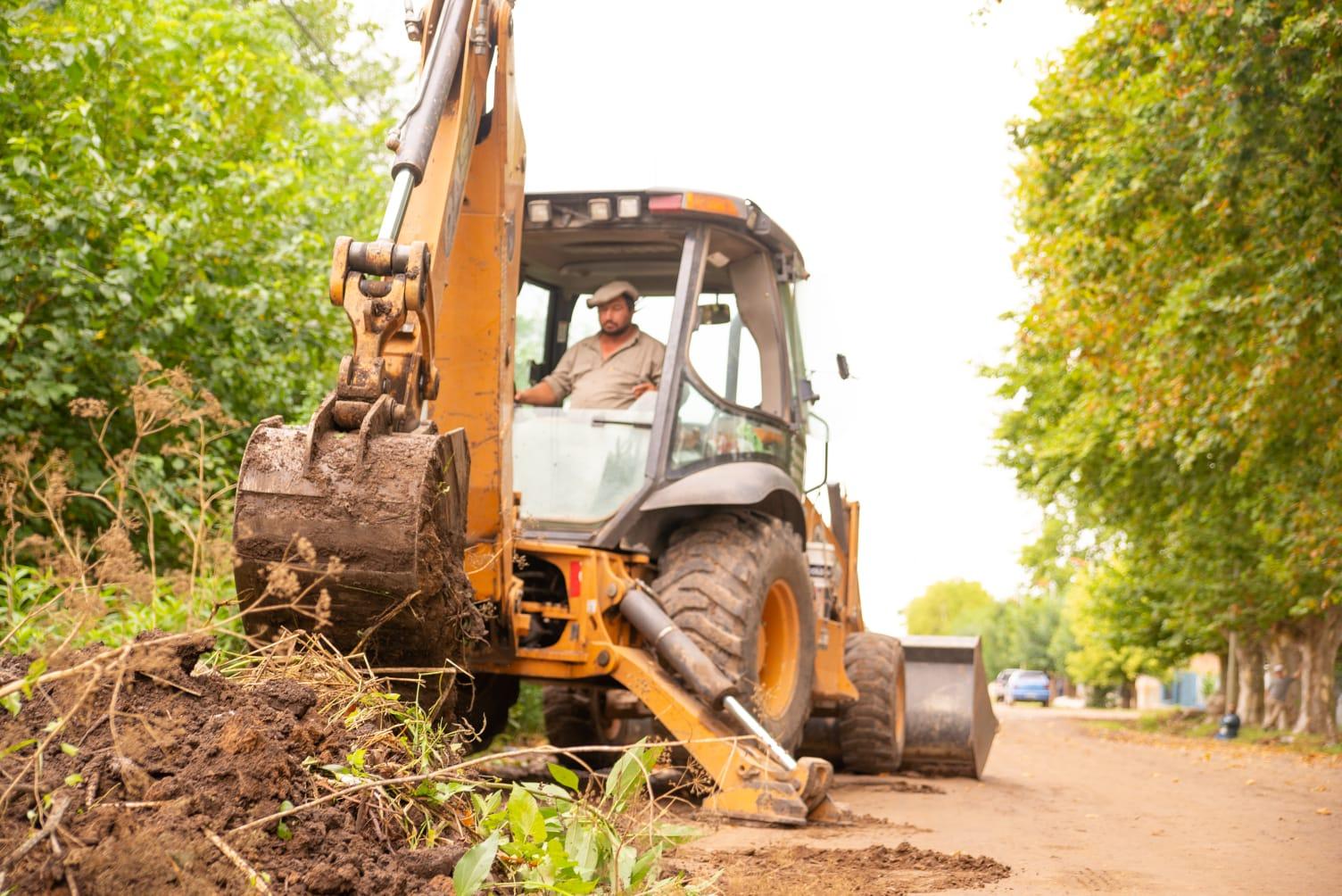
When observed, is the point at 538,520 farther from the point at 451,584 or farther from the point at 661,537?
the point at 451,584

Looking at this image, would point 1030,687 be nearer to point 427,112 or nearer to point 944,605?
point 427,112

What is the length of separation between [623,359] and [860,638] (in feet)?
12.1

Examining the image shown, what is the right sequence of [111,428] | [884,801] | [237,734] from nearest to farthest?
1. [237,734]
2. [884,801]
3. [111,428]

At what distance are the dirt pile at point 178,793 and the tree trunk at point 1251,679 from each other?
30.3 m

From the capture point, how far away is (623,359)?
26.8 feet

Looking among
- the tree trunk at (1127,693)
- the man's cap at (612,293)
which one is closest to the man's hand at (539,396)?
the man's cap at (612,293)

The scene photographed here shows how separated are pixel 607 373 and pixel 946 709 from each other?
452 cm

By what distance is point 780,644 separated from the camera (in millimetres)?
8328

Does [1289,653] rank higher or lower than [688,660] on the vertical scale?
higher

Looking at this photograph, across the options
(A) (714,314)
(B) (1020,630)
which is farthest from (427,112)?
(B) (1020,630)

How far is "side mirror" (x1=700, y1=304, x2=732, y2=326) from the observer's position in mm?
8250

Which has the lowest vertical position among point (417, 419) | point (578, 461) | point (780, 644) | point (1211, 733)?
point (1211, 733)

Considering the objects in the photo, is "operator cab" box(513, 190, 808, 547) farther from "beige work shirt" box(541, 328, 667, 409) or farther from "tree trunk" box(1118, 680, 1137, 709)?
"tree trunk" box(1118, 680, 1137, 709)

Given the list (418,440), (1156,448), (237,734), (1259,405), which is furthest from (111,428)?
(1156,448)
